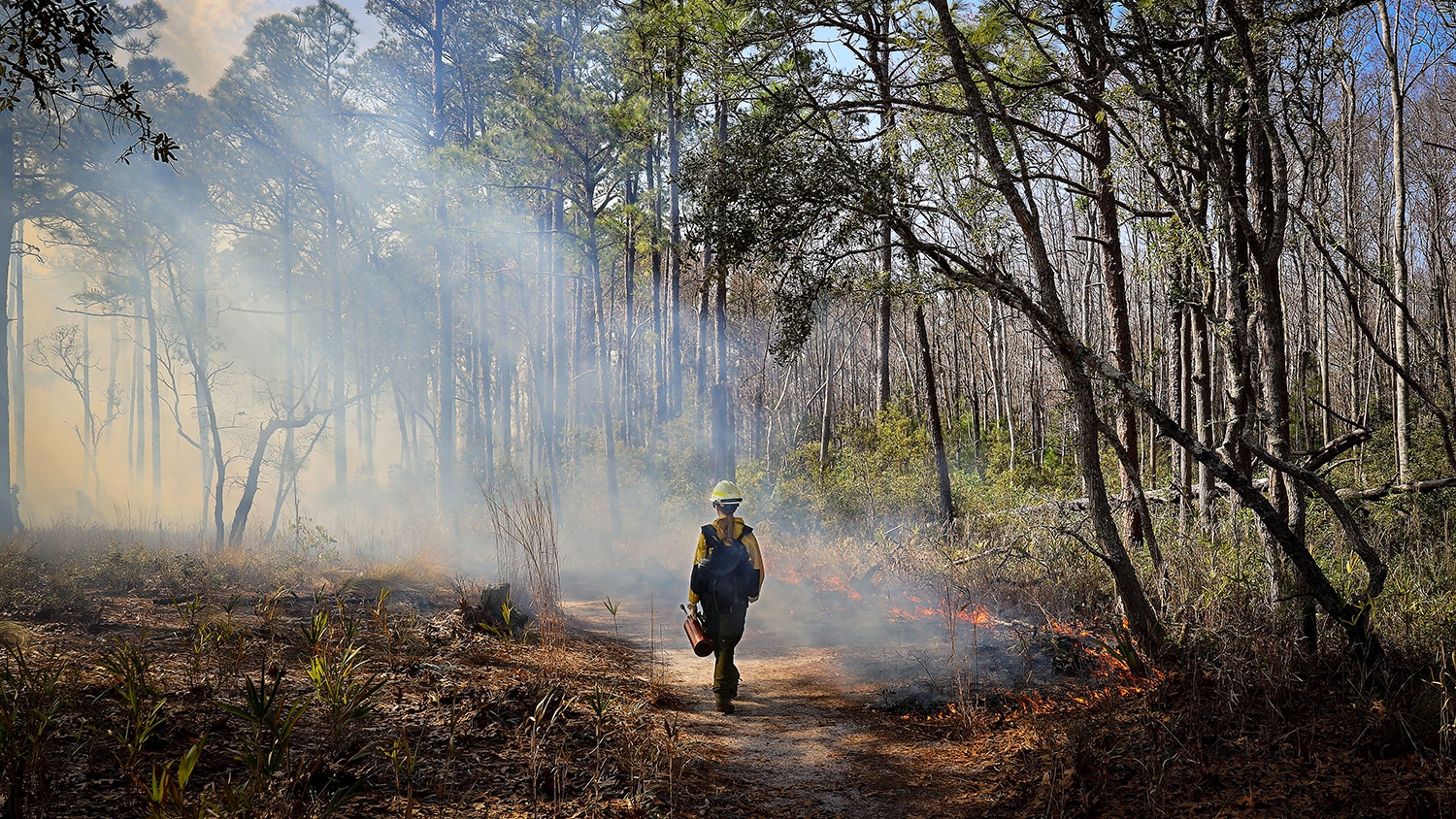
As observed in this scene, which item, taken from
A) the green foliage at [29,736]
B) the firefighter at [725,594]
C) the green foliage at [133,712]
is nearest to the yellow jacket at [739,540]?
the firefighter at [725,594]

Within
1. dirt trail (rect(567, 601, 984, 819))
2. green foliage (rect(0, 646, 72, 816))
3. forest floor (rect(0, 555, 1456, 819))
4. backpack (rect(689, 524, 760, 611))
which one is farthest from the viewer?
backpack (rect(689, 524, 760, 611))

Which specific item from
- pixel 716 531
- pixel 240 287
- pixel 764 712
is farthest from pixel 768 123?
pixel 240 287

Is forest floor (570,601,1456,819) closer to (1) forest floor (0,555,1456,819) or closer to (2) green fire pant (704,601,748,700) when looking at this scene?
(1) forest floor (0,555,1456,819)

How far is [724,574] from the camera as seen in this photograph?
5879 mm

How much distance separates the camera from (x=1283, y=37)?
5562 millimetres

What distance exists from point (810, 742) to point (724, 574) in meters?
1.43

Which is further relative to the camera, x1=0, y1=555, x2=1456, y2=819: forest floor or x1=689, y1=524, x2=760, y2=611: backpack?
x1=689, y1=524, x2=760, y2=611: backpack

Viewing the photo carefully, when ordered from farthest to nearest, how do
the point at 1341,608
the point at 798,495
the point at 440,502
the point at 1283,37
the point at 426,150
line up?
the point at 440,502, the point at 426,150, the point at 798,495, the point at 1283,37, the point at 1341,608

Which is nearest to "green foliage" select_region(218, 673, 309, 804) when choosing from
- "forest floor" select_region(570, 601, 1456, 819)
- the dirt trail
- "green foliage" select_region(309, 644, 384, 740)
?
"green foliage" select_region(309, 644, 384, 740)

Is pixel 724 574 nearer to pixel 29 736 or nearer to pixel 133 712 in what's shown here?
pixel 133 712

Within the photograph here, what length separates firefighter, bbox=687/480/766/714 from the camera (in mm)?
5711

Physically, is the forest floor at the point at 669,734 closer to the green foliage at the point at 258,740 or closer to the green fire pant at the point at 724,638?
the green foliage at the point at 258,740

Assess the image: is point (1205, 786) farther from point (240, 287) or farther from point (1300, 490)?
point (240, 287)

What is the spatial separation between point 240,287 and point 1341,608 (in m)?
22.9
